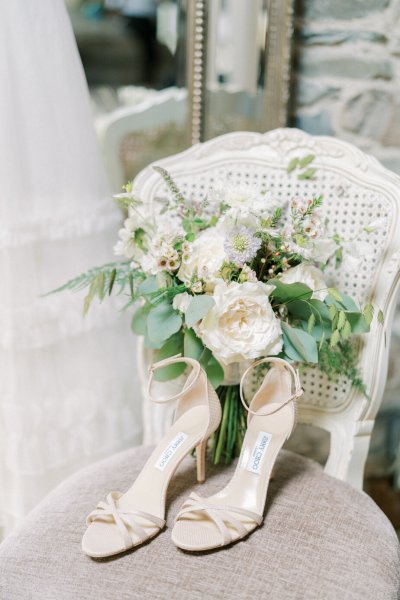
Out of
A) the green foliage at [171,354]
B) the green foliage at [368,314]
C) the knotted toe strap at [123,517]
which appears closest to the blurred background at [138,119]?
the green foliage at [171,354]

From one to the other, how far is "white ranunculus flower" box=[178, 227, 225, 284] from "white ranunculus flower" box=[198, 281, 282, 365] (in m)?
0.03

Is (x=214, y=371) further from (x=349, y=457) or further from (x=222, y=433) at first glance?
(x=349, y=457)

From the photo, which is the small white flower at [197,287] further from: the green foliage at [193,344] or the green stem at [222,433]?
the green stem at [222,433]

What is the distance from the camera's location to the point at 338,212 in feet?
4.02

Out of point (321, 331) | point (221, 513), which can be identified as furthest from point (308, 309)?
point (221, 513)

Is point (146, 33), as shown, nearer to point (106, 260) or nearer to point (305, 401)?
point (106, 260)

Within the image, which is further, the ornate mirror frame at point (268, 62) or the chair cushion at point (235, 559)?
the ornate mirror frame at point (268, 62)

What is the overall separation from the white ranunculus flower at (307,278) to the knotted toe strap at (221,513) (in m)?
0.38

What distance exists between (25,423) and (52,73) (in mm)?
744

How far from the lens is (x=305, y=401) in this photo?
1.29m

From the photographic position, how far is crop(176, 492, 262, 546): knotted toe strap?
97 cm

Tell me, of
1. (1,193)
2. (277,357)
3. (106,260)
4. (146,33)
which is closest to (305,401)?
(277,357)

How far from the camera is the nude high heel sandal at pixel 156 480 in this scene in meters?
0.97

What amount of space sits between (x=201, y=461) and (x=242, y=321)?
27 centimetres
